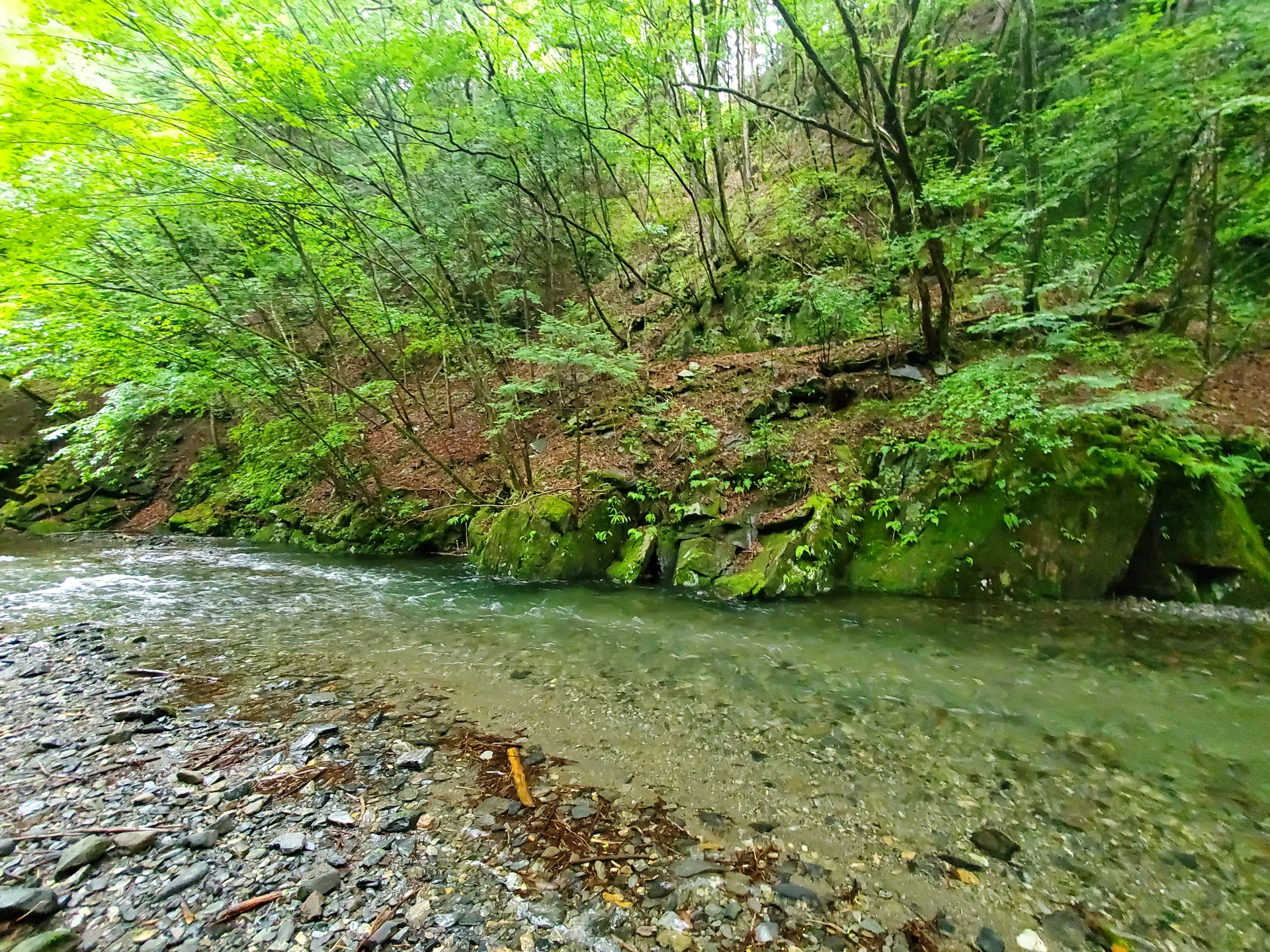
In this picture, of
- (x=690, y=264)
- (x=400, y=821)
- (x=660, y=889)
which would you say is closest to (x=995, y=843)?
(x=660, y=889)

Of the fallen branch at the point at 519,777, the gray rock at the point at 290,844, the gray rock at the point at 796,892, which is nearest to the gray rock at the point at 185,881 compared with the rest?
the gray rock at the point at 290,844

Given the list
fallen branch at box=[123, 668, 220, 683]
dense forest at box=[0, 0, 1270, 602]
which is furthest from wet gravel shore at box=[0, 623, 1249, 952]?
dense forest at box=[0, 0, 1270, 602]

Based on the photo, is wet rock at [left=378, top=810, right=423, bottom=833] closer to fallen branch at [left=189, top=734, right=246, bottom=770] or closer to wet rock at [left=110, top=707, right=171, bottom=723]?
fallen branch at [left=189, top=734, right=246, bottom=770]

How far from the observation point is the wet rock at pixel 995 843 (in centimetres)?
→ 288

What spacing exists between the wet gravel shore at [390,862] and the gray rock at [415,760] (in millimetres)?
15

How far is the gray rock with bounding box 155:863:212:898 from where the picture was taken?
2.48 meters

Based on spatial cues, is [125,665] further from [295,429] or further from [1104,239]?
[1104,239]

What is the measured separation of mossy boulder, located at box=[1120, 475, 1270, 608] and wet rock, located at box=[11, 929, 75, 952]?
380 inches

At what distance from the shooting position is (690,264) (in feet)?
48.5

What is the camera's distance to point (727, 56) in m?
16.0

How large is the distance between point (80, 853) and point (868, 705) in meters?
5.11

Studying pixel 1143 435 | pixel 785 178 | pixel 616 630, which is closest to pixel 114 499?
Result: pixel 616 630

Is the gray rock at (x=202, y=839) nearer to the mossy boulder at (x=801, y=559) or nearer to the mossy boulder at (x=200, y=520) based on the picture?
the mossy boulder at (x=801, y=559)

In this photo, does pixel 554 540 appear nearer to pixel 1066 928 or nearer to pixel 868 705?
pixel 868 705
